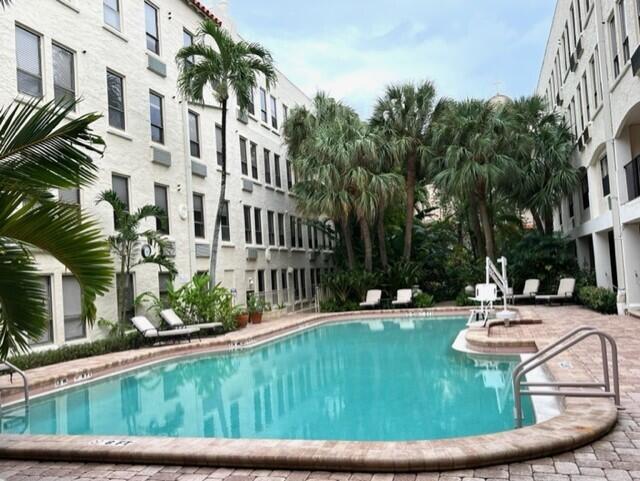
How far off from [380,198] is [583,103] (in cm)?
811

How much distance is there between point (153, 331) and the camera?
14.4m

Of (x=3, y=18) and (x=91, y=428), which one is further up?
(x=3, y=18)

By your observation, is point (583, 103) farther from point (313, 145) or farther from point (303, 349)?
point (303, 349)

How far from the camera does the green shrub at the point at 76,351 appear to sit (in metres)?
11.2

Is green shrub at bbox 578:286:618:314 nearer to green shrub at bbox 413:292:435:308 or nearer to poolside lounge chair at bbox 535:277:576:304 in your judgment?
poolside lounge chair at bbox 535:277:576:304

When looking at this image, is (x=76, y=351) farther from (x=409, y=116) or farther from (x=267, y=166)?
(x=409, y=116)

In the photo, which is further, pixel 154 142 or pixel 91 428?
pixel 154 142

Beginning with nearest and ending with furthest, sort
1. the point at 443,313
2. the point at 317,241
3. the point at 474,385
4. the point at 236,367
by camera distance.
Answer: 1. the point at 474,385
2. the point at 236,367
3. the point at 443,313
4. the point at 317,241

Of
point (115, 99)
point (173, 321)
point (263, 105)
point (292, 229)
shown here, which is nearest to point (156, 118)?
point (115, 99)

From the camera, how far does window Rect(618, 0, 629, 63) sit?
13849mm

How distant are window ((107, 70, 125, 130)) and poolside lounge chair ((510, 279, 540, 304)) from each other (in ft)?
50.2

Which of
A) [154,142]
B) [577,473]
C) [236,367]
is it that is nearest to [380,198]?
[154,142]

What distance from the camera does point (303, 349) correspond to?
49.3 ft

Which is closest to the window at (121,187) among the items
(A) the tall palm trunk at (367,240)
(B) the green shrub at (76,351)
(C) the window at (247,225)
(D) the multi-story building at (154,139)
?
(D) the multi-story building at (154,139)
